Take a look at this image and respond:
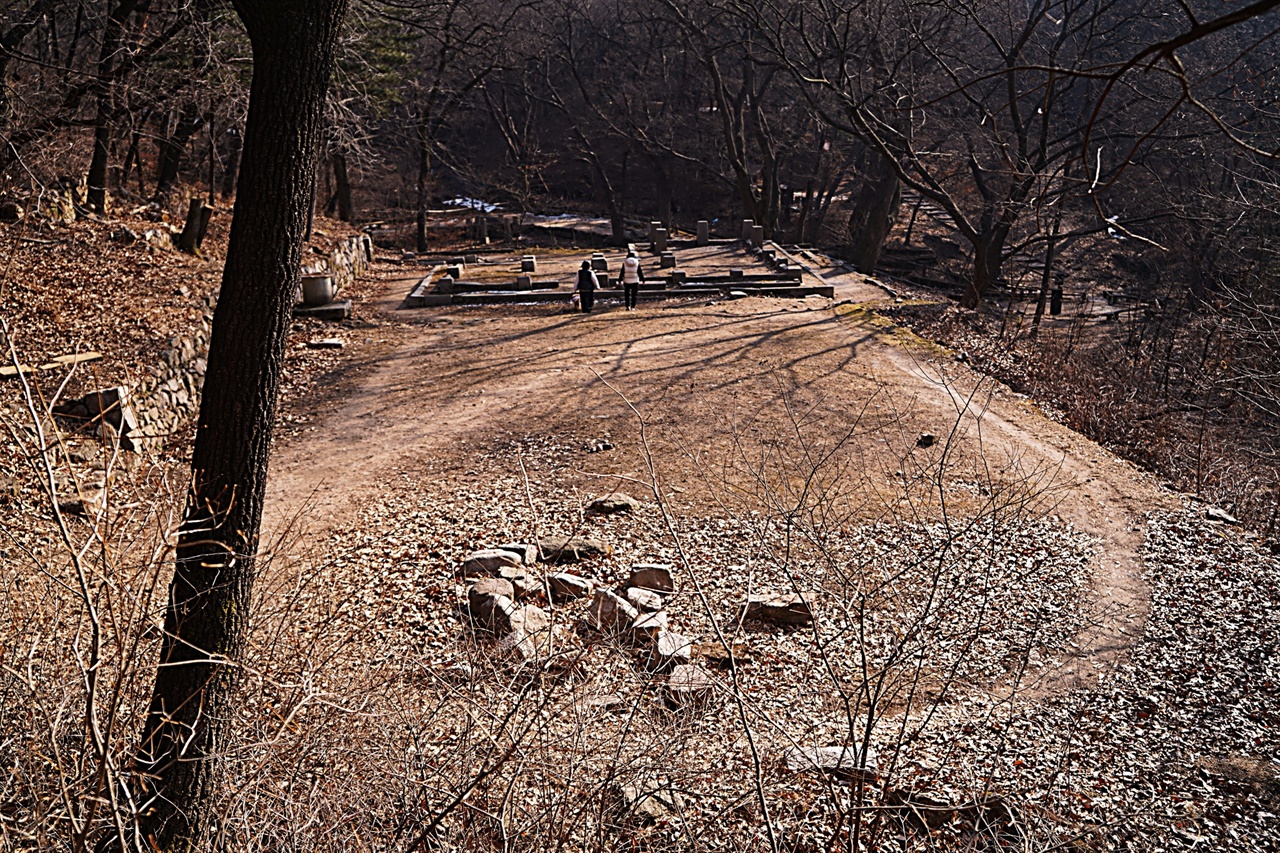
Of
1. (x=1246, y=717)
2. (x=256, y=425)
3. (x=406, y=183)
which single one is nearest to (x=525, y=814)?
(x=256, y=425)

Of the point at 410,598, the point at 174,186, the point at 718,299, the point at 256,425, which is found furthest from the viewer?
the point at 174,186

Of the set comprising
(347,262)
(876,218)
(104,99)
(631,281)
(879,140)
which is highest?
(879,140)

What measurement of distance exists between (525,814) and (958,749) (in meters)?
3.11

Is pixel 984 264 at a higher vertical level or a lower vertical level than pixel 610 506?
higher

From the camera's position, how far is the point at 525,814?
13.4 ft

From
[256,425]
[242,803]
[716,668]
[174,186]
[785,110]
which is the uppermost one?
[785,110]

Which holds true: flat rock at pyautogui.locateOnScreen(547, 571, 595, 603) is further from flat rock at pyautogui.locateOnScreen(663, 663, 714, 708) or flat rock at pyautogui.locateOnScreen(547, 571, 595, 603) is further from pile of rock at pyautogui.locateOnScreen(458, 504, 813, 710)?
flat rock at pyautogui.locateOnScreen(663, 663, 714, 708)

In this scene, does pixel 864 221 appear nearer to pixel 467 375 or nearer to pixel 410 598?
pixel 467 375

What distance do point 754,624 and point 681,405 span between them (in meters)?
5.47

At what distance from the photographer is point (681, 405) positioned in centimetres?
1266

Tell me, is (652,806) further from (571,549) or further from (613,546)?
(613,546)

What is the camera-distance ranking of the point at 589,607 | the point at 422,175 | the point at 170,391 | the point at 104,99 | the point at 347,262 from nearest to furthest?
the point at 589,607 → the point at 170,391 → the point at 104,99 → the point at 347,262 → the point at 422,175

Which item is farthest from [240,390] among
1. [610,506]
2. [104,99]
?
[104,99]

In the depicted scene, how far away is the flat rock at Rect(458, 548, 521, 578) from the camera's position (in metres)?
7.88
